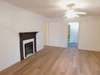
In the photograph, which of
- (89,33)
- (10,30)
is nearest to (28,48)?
(10,30)

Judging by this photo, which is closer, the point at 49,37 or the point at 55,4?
the point at 55,4

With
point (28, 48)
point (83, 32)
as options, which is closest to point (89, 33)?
point (83, 32)

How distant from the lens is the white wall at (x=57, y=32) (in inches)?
267

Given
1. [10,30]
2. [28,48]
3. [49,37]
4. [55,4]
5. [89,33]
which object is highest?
[55,4]

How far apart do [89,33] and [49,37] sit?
2957mm

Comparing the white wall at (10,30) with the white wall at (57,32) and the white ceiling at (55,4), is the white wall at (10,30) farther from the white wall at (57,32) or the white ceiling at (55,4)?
the white wall at (57,32)

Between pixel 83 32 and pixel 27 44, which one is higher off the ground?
pixel 83 32

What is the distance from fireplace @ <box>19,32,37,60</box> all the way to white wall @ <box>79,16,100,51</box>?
302 cm

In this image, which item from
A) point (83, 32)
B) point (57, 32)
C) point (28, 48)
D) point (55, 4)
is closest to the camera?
point (55, 4)

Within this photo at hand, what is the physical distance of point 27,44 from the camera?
4.73 m

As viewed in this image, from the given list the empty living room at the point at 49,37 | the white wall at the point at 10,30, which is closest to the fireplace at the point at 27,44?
the empty living room at the point at 49,37

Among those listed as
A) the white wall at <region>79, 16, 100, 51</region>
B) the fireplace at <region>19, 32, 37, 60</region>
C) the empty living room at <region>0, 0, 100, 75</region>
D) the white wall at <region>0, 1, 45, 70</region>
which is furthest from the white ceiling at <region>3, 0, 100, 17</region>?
the white wall at <region>79, 16, 100, 51</region>

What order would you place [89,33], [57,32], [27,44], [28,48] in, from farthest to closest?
[57,32] < [89,33] < [28,48] < [27,44]

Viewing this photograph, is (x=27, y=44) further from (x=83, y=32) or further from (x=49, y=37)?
(x=83, y=32)
